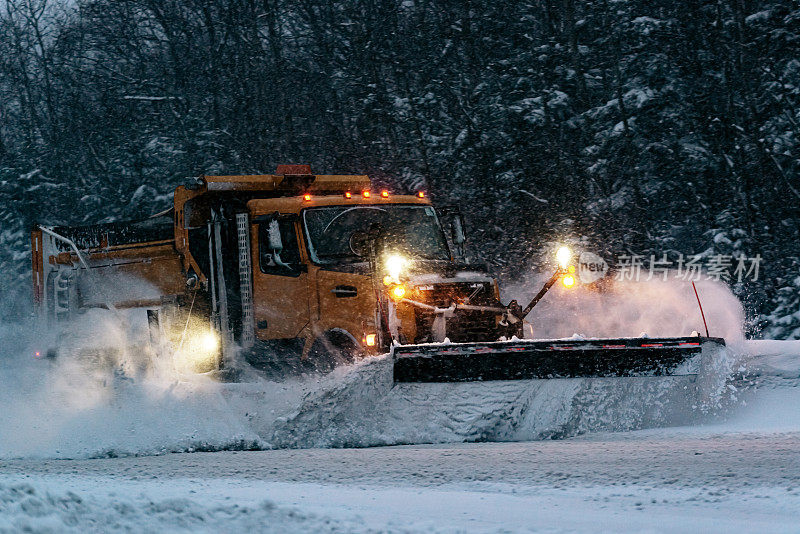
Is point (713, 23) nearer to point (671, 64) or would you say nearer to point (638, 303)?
point (671, 64)

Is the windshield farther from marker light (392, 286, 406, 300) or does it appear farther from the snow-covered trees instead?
the snow-covered trees

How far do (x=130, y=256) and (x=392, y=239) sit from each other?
401 cm

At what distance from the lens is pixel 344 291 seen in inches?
397

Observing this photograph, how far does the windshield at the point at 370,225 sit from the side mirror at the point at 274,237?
30 centimetres

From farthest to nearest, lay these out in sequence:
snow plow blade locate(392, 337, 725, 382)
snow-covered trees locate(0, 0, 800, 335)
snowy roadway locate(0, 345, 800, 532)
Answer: snow-covered trees locate(0, 0, 800, 335), snow plow blade locate(392, 337, 725, 382), snowy roadway locate(0, 345, 800, 532)

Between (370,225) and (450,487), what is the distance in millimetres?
4402

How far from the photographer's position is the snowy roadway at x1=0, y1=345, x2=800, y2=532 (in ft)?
15.9

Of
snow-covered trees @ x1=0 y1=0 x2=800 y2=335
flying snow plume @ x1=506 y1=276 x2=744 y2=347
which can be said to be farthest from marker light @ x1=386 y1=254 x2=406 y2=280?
snow-covered trees @ x1=0 y1=0 x2=800 y2=335

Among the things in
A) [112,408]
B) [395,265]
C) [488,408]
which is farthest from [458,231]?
[112,408]

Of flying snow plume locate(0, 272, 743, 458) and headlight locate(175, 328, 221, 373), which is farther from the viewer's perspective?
headlight locate(175, 328, 221, 373)

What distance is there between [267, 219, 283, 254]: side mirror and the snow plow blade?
7.38ft

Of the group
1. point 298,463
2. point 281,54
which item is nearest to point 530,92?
point 281,54

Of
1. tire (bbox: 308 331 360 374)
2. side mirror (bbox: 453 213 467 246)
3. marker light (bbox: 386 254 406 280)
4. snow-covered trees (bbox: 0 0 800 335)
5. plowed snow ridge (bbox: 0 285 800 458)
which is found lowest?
plowed snow ridge (bbox: 0 285 800 458)

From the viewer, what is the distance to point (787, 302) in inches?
707
